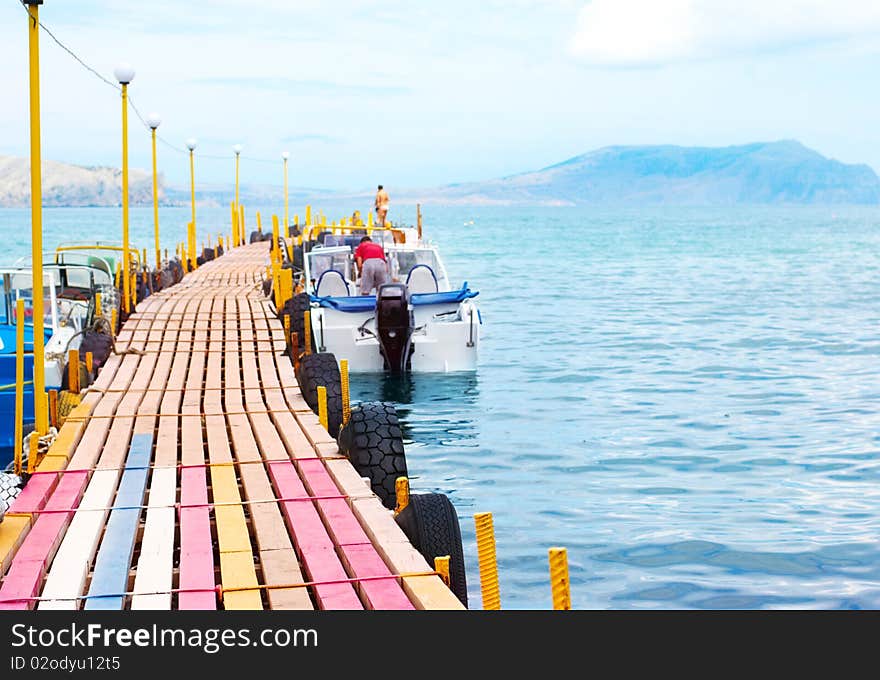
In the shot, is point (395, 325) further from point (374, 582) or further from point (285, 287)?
point (374, 582)

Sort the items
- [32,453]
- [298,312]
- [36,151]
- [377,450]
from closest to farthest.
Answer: [32,453], [377,450], [36,151], [298,312]

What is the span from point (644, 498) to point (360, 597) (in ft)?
27.3

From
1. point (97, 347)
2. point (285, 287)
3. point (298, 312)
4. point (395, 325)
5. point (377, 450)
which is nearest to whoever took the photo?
point (377, 450)

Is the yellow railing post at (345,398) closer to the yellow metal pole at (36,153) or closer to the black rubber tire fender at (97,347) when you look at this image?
the yellow metal pole at (36,153)

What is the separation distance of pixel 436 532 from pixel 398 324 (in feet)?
44.5

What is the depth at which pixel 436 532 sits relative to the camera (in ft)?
27.6

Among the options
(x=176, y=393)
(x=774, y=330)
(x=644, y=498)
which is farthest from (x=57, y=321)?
(x=774, y=330)

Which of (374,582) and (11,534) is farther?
(11,534)

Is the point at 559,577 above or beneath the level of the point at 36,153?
beneath

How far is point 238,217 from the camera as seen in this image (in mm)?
55844

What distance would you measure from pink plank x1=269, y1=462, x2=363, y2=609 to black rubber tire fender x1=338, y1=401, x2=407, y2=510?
73 cm

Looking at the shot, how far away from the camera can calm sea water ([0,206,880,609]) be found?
1199cm

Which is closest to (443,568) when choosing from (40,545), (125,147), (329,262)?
(40,545)

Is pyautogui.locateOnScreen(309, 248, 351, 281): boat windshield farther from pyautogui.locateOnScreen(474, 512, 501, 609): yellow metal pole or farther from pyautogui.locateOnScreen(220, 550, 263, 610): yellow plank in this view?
pyautogui.locateOnScreen(474, 512, 501, 609): yellow metal pole
